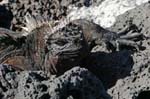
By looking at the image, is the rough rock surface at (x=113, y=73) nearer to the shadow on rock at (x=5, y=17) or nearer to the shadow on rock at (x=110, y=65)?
the shadow on rock at (x=110, y=65)

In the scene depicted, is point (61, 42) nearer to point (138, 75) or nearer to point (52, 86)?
point (138, 75)

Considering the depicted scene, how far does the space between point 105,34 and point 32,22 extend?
1.78 ft

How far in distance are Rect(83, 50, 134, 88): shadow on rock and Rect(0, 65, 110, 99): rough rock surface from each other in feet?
1.49

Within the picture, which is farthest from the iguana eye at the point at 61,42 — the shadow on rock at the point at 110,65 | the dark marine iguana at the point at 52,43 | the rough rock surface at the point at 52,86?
the rough rock surface at the point at 52,86

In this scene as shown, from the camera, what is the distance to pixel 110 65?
152 inches

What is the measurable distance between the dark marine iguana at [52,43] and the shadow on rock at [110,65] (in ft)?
0.29

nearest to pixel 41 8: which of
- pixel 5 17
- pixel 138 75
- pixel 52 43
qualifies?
pixel 5 17

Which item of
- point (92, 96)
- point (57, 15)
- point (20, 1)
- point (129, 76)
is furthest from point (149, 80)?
point (20, 1)

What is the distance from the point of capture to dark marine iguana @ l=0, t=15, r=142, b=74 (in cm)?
376

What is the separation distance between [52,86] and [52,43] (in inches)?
29.9

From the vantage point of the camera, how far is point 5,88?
11.1 feet

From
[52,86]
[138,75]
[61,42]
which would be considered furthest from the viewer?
[61,42]

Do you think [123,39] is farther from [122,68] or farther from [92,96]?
[92,96]

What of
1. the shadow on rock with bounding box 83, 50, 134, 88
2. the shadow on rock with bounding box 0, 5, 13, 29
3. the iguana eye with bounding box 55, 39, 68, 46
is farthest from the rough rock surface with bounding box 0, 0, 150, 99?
the shadow on rock with bounding box 0, 5, 13, 29
